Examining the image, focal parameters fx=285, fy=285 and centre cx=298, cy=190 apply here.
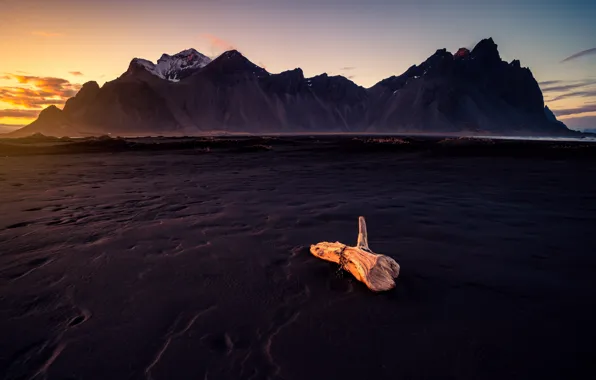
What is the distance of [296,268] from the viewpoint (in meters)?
6.94

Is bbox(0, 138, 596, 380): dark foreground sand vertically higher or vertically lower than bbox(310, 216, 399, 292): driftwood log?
lower

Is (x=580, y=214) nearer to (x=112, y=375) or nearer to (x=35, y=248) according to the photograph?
(x=112, y=375)

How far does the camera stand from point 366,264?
6066mm

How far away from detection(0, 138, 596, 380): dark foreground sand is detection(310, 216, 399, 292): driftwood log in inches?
8.6

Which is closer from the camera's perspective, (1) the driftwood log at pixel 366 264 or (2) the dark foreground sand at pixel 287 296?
(2) the dark foreground sand at pixel 287 296

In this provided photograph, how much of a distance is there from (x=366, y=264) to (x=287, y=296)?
1.79 m

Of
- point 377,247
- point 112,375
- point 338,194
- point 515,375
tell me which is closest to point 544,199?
point 338,194

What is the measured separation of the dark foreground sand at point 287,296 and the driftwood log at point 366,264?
0.22m

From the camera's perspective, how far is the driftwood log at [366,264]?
593 cm

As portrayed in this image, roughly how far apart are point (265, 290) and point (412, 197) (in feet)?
37.4

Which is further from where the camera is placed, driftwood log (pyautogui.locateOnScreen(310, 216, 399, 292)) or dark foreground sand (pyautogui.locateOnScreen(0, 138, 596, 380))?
driftwood log (pyautogui.locateOnScreen(310, 216, 399, 292))

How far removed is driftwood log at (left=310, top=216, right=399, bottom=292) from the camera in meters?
5.93

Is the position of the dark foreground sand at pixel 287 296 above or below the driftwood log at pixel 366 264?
below

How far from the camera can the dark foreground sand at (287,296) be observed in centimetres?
405
